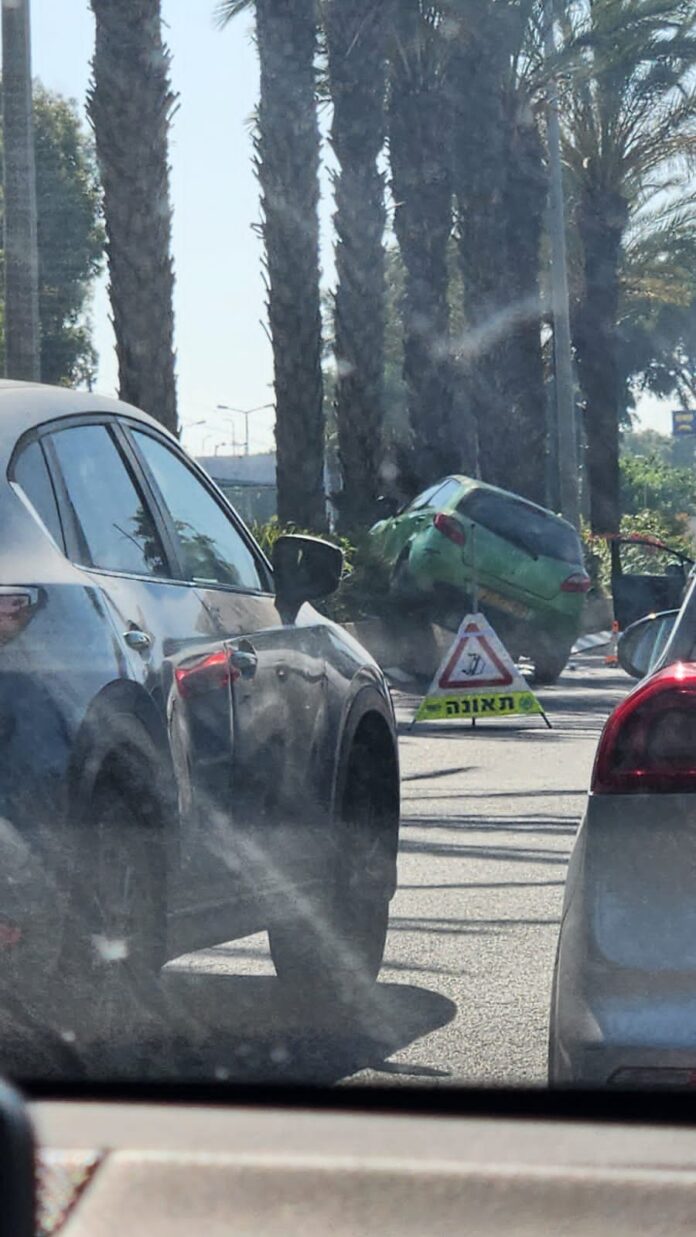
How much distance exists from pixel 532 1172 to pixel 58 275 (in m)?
59.3

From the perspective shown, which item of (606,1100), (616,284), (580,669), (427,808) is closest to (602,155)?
(616,284)

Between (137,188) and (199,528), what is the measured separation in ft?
54.3

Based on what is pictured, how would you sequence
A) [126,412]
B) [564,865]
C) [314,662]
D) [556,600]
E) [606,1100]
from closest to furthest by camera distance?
1. [606,1100]
2. [126,412]
3. [314,662]
4. [564,865]
5. [556,600]

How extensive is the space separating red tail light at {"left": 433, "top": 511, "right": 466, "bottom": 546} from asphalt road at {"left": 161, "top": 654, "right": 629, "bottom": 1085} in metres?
9.05

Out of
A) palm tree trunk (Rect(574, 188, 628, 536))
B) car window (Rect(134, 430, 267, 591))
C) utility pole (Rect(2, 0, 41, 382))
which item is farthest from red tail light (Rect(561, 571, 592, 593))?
palm tree trunk (Rect(574, 188, 628, 536))

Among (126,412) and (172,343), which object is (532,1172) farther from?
(172,343)

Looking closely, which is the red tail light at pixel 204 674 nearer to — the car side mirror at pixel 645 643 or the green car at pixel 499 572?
the car side mirror at pixel 645 643

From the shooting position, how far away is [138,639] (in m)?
4.53

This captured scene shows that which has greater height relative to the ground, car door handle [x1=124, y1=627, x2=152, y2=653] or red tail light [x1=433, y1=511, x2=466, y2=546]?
red tail light [x1=433, y1=511, x2=466, y2=546]

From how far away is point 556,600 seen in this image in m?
20.9

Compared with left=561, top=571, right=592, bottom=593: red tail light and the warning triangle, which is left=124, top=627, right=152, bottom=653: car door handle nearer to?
the warning triangle

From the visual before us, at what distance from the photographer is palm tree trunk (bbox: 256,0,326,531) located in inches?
1008

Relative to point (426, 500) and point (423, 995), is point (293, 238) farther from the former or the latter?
point (423, 995)

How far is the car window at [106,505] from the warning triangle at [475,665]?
34.5ft
